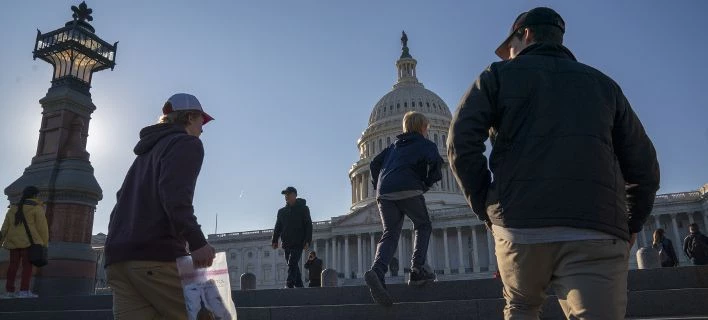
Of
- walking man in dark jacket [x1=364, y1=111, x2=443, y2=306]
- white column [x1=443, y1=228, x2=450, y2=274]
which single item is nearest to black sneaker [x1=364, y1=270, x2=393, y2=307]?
walking man in dark jacket [x1=364, y1=111, x2=443, y2=306]

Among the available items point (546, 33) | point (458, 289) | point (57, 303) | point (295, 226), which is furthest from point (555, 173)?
point (57, 303)

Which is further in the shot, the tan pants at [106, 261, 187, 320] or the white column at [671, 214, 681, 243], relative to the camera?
the white column at [671, 214, 681, 243]

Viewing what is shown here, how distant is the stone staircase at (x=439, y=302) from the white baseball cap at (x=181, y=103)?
4.10 meters

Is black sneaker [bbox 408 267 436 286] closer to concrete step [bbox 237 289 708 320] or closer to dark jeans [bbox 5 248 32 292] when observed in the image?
concrete step [bbox 237 289 708 320]

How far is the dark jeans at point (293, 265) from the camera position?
38.9ft

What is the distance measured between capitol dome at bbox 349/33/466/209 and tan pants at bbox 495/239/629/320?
73999 millimetres

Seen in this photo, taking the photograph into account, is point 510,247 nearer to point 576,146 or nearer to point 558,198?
point 558,198

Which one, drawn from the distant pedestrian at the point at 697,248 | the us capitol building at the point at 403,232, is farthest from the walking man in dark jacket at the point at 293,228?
the us capitol building at the point at 403,232

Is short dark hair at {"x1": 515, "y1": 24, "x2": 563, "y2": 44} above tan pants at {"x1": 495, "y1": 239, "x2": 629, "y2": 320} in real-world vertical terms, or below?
above

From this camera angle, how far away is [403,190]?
6.95 meters

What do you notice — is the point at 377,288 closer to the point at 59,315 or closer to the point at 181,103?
the point at 181,103

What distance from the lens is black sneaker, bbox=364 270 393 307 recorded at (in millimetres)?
6787

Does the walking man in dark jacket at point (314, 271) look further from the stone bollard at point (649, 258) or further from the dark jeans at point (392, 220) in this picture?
the dark jeans at point (392, 220)

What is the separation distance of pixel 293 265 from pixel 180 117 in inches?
330
